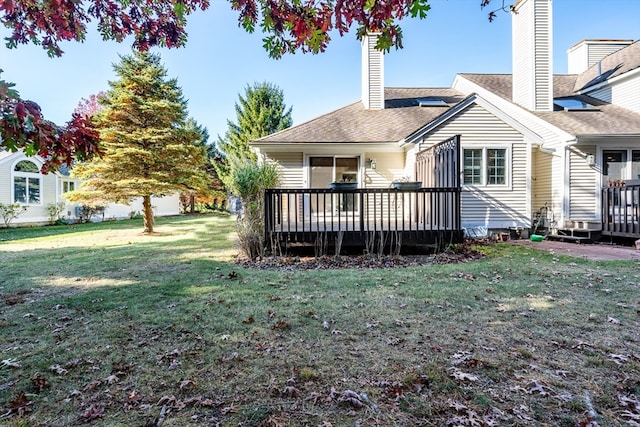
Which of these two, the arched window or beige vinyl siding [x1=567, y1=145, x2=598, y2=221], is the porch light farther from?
the arched window

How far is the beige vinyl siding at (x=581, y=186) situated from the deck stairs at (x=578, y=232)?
0.33 meters

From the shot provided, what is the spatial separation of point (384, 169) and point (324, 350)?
8770 millimetres

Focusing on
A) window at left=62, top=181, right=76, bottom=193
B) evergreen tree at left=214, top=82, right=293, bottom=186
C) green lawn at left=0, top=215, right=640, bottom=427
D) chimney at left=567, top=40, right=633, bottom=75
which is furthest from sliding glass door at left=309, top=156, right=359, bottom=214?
window at left=62, top=181, right=76, bottom=193

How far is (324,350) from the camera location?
2908mm

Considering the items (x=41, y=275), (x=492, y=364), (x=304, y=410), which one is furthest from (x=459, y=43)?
(x=41, y=275)

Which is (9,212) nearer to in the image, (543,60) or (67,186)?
(67,186)

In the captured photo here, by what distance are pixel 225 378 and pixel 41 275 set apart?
5.38m

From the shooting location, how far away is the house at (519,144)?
31.9 feet

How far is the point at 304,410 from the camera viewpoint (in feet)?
6.95

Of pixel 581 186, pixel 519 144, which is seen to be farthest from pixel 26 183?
pixel 581 186

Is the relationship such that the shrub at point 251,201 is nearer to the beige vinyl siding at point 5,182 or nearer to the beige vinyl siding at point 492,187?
the beige vinyl siding at point 492,187

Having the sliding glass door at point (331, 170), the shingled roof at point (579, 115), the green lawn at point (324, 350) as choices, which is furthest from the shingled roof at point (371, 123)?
the green lawn at point (324, 350)

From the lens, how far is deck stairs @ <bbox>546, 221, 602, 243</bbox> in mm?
9336

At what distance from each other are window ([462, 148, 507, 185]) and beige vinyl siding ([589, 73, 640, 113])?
5.79m
